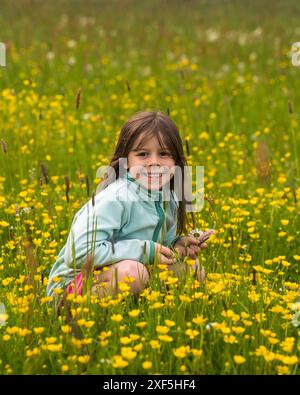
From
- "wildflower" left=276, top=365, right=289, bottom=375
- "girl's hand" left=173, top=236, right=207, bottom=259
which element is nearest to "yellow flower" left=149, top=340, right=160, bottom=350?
"wildflower" left=276, top=365, right=289, bottom=375

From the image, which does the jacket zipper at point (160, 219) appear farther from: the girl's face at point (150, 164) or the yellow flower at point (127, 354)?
the yellow flower at point (127, 354)

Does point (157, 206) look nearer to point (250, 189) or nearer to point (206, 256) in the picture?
point (206, 256)

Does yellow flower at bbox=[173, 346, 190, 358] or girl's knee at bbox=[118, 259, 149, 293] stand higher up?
girl's knee at bbox=[118, 259, 149, 293]

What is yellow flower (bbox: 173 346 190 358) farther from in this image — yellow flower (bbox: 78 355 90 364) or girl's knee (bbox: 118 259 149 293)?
girl's knee (bbox: 118 259 149 293)

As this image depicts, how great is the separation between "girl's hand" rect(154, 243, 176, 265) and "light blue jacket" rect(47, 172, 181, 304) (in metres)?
0.05

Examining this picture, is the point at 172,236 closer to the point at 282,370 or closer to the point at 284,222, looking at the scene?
the point at 284,222

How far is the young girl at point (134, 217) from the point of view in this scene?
A: 11.0ft

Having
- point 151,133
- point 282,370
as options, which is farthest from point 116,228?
point 282,370

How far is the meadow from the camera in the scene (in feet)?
9.22

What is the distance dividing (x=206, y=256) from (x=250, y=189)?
1.19 metres

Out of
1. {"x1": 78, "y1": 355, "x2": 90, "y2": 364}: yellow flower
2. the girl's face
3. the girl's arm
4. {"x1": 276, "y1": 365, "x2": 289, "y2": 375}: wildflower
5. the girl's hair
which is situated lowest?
{"x1": 276, "y1": 365, "x2": 289, "y2": 375}: wildflower

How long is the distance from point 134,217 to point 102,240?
268 millimetres

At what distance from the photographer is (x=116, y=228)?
3516 millimetres
